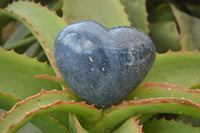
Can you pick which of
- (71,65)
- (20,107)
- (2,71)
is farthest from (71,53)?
(2,71)

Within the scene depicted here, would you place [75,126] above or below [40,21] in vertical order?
below

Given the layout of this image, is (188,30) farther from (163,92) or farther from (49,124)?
(49,124)

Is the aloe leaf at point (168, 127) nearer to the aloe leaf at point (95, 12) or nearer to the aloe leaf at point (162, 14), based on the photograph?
the aloe leaf at point (95, 12)

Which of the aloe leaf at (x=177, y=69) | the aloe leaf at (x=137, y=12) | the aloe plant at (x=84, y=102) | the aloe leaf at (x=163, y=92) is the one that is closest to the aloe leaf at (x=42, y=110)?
the aloe plant at (x=84, y=102)

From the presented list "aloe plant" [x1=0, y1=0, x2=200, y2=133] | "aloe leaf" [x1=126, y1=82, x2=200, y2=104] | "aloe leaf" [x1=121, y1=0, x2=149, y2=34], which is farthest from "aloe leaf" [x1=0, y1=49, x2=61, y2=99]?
"aloe leaf" [x1=121, y1=0, x2=149, y2=34]

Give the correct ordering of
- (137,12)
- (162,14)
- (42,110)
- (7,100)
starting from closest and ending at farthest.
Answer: (42,110), (7,100), (137,12), (162,14)

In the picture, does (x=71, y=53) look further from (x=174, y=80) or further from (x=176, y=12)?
(x=176, y=12)

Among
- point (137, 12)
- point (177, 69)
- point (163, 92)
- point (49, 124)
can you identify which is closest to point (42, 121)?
point (49, 124)

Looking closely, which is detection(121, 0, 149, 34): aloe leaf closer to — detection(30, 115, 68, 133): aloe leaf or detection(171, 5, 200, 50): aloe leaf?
detection(171, 5, 200, 50): aloe leaf
